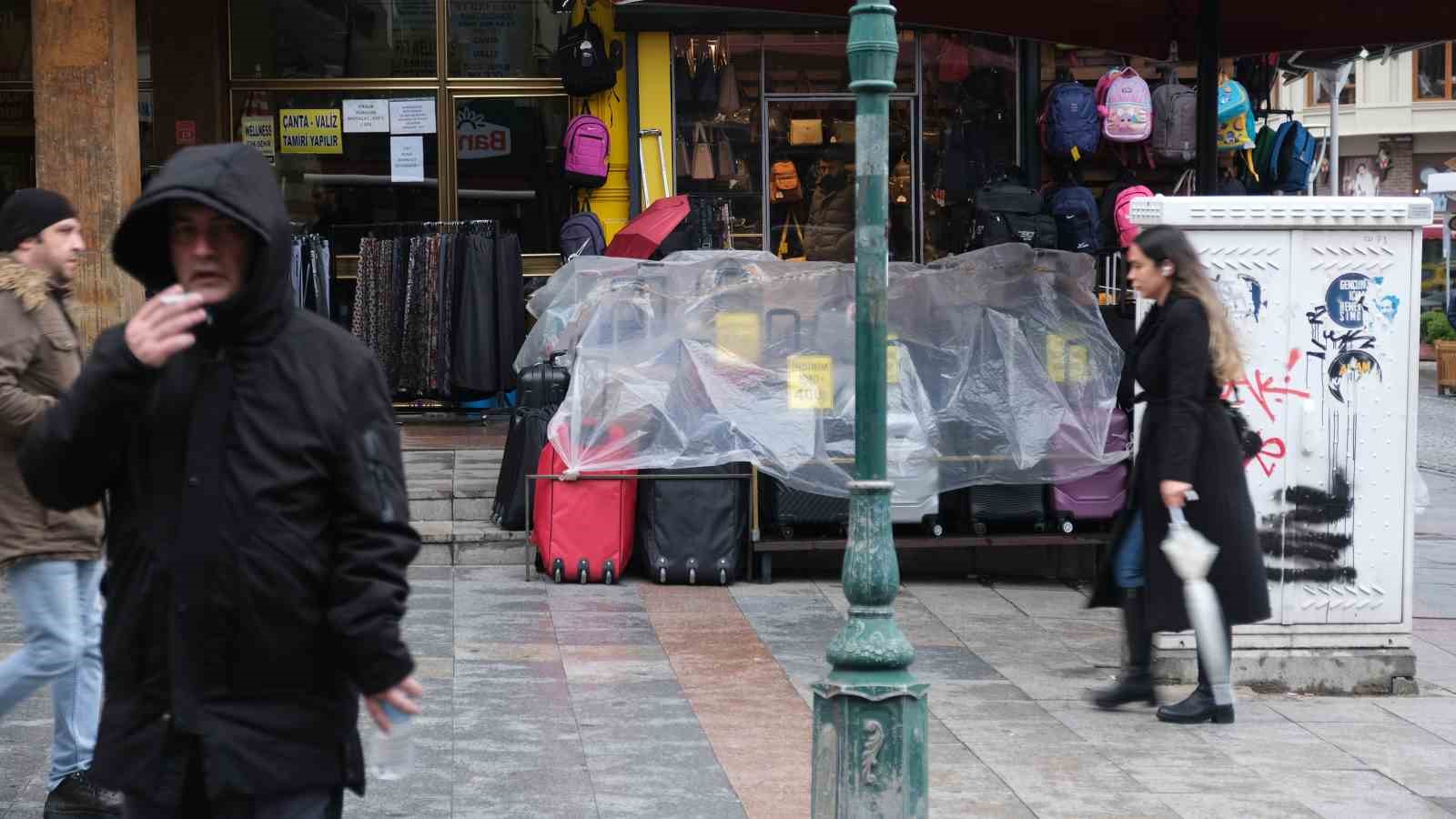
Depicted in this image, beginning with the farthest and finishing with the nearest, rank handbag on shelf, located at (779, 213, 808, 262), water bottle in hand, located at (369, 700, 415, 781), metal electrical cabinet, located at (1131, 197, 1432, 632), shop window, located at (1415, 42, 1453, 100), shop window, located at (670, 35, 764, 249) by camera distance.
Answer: shop window, located at (1415, 42, 1453, 100), handbag on shelf, located at (779, 213, 808, 262), shop window, located at (670, 35, 764, 249), metal electrical cabinet, located at (1131, 197, 1432, 632), water bottle in hand, located at (369, 700, 415, 781)

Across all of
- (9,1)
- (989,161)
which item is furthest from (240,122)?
(989,161)

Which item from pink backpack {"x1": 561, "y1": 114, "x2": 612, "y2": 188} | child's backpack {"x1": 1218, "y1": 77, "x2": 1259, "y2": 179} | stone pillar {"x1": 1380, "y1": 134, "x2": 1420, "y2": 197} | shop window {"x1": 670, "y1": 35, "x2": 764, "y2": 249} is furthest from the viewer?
stone pillar {"x1": 1380, "y1": 134, "x2": 1420, "y2": 197}

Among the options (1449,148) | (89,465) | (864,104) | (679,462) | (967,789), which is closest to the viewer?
(89,465)

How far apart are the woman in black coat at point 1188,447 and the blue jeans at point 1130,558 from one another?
0.03 metres

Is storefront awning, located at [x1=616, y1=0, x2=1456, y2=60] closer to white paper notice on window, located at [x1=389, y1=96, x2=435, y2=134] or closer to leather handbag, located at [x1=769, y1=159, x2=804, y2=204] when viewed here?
leather handbag, located at [x1=769, y1=159, x2=804, y2=204]

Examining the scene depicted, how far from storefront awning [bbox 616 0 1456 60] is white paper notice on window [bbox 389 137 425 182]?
4.17 meters

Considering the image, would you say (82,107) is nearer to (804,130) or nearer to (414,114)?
(414,114)

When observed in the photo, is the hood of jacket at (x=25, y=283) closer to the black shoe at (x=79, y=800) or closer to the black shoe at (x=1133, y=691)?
the black shoe at (x=79, y=800)

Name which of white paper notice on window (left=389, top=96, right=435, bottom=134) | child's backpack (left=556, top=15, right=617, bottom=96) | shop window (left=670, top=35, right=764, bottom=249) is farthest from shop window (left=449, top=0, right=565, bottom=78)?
shop window (left=670, top=35, right=764, bottom=249)

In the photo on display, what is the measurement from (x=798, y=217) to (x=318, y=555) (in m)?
10.4

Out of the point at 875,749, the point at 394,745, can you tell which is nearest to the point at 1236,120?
the point at 875,749

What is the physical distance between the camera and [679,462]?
938 centimetres

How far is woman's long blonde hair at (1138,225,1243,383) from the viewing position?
6.61 metres

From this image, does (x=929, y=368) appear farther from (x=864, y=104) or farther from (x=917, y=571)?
(x=864, y=104)
